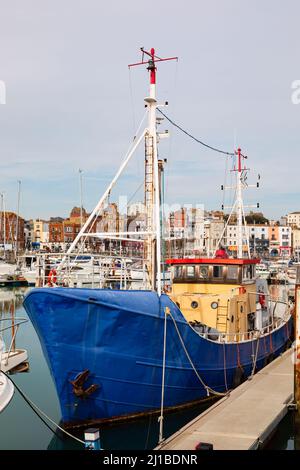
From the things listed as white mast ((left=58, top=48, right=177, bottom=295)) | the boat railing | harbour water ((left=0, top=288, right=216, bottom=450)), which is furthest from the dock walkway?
white mast ((left=58, top=48, right=177, bottom=295))

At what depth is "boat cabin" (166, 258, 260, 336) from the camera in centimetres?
1648

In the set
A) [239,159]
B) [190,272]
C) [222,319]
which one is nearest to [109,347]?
[222,319]

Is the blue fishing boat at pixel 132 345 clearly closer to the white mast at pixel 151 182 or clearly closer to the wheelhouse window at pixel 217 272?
the white mast at pixel 151 182

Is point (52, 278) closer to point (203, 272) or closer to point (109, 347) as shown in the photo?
point (109, 347)

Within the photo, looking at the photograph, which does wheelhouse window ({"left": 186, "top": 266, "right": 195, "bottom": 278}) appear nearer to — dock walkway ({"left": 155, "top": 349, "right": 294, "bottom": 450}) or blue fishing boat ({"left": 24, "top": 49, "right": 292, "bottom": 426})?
blue fishing boat ({"left": 24, "top": 49, "right": 292, "bottom": 426})

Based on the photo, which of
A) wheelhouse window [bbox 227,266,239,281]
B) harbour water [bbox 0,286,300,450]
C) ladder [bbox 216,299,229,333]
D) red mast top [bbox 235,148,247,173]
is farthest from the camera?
red mast top [bbox 235,148,247,173]

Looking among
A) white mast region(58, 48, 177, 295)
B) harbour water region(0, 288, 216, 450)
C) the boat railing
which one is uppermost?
white mast region(58, 48, 177, 295)

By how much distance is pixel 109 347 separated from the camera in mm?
12359

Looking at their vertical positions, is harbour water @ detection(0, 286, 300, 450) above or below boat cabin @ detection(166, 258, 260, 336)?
below

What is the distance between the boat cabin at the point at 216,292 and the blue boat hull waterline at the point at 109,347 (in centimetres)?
269

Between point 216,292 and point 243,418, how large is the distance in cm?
647

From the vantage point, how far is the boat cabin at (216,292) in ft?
54.1

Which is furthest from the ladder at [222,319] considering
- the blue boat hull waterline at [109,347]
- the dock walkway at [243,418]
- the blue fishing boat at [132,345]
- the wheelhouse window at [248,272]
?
the blue boat hull waterline at [109,347]

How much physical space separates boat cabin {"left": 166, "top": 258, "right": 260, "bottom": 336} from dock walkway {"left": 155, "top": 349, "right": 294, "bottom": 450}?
2142 mm
